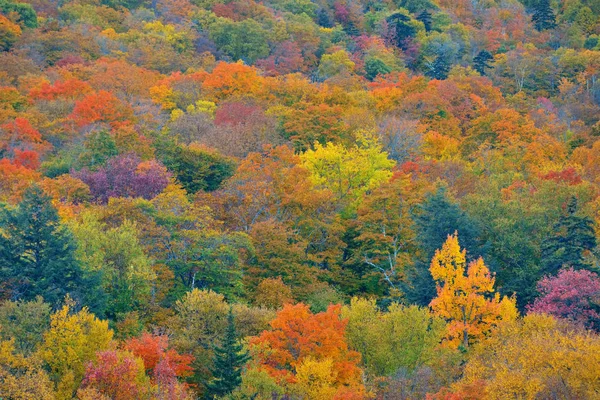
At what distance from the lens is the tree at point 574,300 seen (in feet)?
136

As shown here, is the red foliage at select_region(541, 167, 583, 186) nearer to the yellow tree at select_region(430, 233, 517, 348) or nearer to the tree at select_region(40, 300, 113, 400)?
the yellow tree at select_region(430, 233, 517, 348)

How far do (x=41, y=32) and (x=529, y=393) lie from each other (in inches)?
A: 2900

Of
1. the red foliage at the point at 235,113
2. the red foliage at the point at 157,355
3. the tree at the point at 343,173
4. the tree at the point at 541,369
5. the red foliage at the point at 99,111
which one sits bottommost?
the red foliage at the point at 99,111

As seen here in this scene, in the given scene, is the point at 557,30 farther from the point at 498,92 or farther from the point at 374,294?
the point at 374,294

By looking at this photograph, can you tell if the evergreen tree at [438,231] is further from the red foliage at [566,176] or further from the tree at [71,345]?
the tree at [71,345]

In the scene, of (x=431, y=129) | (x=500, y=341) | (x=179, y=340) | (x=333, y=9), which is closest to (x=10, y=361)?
(x=179, y=340)

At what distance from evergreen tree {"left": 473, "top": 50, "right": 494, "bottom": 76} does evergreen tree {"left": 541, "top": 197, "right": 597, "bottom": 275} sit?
53.9 meters

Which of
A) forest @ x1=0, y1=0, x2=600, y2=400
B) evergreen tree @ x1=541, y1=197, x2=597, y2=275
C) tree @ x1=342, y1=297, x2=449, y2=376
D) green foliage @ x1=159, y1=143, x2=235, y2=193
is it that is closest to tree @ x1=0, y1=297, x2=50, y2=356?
forest @ x1=0, y1=0, x2=600, y2=400

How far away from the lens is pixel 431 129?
250 ft

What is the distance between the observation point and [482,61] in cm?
10219

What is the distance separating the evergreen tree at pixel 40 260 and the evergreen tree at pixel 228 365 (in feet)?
28.1

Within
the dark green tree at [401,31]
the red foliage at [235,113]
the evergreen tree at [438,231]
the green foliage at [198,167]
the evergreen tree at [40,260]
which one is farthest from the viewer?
the dark green tree at [401,31]

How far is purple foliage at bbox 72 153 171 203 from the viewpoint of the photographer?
52.3 metres

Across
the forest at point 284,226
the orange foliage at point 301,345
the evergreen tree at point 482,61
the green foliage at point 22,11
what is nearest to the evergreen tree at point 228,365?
the forest at point 284,226
